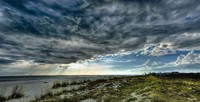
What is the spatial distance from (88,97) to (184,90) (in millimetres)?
5988

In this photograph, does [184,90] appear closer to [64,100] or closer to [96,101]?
[96,101]

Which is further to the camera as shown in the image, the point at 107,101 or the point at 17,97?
the point at 17,97

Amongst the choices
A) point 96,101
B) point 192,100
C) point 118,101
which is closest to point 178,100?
point 192,100

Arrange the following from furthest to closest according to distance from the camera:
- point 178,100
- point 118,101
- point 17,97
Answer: point 17,97 < point 118,101 < point 178,100

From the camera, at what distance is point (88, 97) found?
13359 mm

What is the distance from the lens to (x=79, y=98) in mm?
13023

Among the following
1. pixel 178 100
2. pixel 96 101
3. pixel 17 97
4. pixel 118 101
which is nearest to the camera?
pixel 178 100

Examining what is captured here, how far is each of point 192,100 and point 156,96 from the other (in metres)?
1.75

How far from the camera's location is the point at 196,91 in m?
12.0

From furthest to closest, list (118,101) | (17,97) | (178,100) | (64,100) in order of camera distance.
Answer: (17,97)
(64,100)
(118,101)
(178,100)

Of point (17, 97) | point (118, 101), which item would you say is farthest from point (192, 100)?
point (17, 97)

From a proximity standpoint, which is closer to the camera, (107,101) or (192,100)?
(192,100)

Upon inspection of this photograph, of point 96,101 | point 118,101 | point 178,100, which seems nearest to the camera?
point 178,100

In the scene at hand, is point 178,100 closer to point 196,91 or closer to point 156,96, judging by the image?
point 156,96
